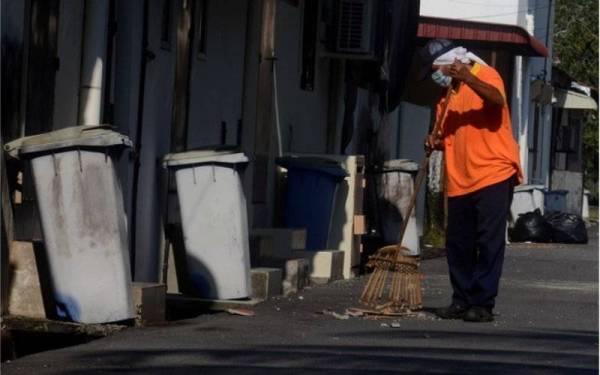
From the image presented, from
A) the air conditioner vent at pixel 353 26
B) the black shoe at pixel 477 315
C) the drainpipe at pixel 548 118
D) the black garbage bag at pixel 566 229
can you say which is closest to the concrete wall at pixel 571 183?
the drainpipe at pixel 548 118

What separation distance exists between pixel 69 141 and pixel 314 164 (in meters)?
6.35

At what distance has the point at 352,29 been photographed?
19.3 m

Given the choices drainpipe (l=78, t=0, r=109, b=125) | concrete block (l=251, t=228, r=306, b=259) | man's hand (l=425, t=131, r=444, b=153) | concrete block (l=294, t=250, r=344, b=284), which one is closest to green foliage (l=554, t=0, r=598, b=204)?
concrete block (l=294, t=250, r=344, b=284)

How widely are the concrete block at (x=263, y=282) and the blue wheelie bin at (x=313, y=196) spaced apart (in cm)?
284

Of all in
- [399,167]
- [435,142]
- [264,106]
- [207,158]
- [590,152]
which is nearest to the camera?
[435,142]

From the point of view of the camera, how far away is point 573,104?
3950 centimetres

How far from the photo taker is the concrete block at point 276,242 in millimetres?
14047

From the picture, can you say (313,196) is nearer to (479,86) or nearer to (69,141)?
(479,86)

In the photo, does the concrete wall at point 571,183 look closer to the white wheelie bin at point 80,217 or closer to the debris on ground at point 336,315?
the debris on ground at point 336,315

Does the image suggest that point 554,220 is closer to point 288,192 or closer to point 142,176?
point 288,192

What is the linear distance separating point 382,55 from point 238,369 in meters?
12.5

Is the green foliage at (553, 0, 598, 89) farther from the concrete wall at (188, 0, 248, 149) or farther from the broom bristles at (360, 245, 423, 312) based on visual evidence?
the broom bristles at (360, 245, 423, 312)

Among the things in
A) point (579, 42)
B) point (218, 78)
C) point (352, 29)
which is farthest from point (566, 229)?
point (579, 42)

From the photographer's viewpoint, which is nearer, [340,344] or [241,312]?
[340,344]
